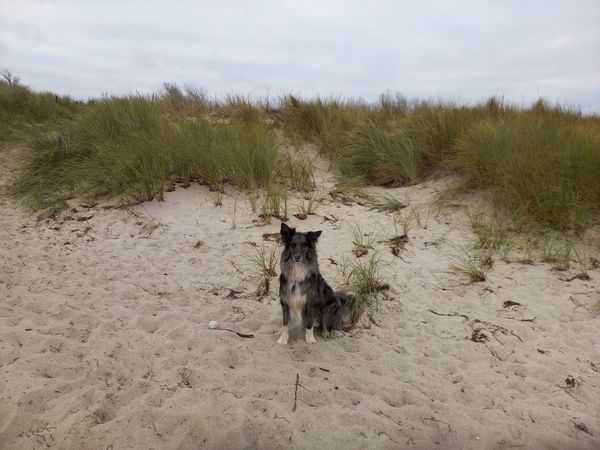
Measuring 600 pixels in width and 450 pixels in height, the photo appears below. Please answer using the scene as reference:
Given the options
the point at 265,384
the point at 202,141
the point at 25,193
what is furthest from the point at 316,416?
the point at 25,193

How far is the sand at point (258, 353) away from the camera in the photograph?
121 inches

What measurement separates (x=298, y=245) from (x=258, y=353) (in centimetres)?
99

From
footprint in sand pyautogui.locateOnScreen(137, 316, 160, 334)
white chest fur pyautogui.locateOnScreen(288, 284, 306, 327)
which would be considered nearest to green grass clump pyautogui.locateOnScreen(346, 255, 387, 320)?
white chest fur pyautogui.locateOnScreen(288, 284, 306, 327)

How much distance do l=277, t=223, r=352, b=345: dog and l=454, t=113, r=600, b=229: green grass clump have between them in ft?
11.9

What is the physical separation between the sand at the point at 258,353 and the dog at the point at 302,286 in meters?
0.22

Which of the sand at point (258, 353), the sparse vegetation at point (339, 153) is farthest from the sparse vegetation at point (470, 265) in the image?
the sparse vegetation at point (339, 153)

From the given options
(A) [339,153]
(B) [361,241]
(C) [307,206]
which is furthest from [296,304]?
(A) [339,153]

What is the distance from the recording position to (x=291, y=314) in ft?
13.2

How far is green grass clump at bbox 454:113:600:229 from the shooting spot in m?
6.05

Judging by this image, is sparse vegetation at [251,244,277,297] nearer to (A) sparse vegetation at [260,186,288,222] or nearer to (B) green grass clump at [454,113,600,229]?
(A) sparse vegetation at [260,186,288,222]

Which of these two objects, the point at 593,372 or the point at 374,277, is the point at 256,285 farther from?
the point at 593,372

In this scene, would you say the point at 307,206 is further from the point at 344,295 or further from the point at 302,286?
the point at 302,286

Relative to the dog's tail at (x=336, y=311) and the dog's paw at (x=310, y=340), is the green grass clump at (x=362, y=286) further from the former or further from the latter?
the dog's paw at (x=310, y=340)

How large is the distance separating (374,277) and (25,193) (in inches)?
Answer: 235
